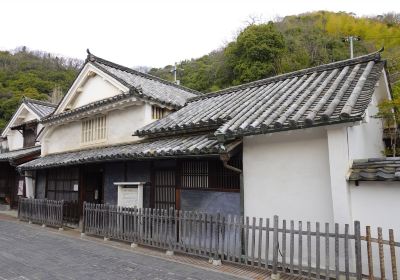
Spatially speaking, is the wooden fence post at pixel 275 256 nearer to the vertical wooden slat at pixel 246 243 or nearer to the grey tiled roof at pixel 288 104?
the vertical wooden slat at pixel 246 243

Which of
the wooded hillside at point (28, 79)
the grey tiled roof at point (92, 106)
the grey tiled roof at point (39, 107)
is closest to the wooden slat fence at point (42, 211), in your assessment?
the grey tiled roof at point (92, 106)

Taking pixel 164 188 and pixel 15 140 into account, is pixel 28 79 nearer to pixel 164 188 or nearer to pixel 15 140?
pixel 15 140

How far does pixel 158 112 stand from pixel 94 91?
4.72 metres

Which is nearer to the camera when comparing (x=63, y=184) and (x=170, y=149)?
(x=170, y=149)

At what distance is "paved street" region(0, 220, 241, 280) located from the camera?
25.7 feet

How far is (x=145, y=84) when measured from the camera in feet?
57.3

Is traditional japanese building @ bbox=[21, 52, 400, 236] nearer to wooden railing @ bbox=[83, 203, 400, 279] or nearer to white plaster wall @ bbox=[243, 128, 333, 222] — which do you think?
white plaster wall @ bbox=[243, 128, 333, 222]

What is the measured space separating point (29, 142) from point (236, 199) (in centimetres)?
2222

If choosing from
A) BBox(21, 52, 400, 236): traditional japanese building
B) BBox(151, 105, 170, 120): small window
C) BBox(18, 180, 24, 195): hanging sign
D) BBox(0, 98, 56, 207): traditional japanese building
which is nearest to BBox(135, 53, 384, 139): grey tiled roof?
BBox(21, 52, 400, 236): traditional japanese building

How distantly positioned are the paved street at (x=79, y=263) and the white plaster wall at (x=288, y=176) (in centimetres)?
240

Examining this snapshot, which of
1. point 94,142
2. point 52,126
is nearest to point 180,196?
point 94,142

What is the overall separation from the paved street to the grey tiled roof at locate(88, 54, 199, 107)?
6.83 metres

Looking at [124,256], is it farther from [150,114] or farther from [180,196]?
[150,114]

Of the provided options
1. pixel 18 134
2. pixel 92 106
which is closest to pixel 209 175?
pixel 92 106
